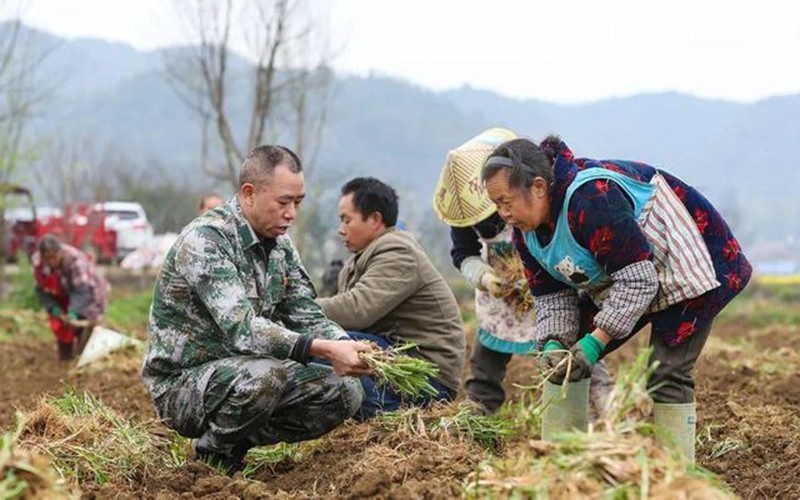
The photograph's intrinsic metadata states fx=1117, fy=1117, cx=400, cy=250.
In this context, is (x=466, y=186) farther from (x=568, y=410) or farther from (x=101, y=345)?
(x=101, y=345)

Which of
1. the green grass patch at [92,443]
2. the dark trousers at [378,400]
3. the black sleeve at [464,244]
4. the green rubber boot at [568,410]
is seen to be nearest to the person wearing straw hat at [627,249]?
the green rubber boot at [568,410]

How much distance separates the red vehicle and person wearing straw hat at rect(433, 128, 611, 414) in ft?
57.3

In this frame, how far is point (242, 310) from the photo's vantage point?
437 centimetres

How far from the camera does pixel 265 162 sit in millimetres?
4543

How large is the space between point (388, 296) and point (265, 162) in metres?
1.16

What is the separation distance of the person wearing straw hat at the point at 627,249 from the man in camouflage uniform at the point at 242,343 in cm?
89

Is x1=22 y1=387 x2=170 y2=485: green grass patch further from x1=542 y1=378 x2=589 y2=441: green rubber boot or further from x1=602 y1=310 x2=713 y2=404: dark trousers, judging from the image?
x1=602 y1=310 x2=713 y2=404: dark trousers

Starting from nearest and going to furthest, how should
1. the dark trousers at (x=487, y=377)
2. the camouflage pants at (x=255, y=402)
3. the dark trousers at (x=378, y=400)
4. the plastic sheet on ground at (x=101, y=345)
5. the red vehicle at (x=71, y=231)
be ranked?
1. the camouflage pants at (x=255, y=402)
2. the dark trousers at (x=378, y=400)
3. the dark trousers at (x=487, y=377)
4. the plastic sheet on ground at (x=101, y=345)
5. the red vehicle at (x=71, y=231)

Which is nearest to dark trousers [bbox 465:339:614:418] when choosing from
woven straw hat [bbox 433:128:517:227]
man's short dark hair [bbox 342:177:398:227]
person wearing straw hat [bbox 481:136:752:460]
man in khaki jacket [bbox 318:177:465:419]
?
man in khaki jacket [bbox 318:177:465:419]

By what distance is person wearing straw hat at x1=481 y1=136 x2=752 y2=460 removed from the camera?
4.07m

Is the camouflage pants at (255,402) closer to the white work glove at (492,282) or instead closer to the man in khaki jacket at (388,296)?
the man in khaki jacket at (388,296)

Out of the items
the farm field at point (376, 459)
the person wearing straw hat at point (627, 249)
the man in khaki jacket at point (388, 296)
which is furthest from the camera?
the man in khaki jacket at point (388, 296)

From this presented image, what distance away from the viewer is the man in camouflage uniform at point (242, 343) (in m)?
4.42

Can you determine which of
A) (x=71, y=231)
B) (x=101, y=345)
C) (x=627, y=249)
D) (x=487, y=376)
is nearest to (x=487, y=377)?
(x=487, y=376)
